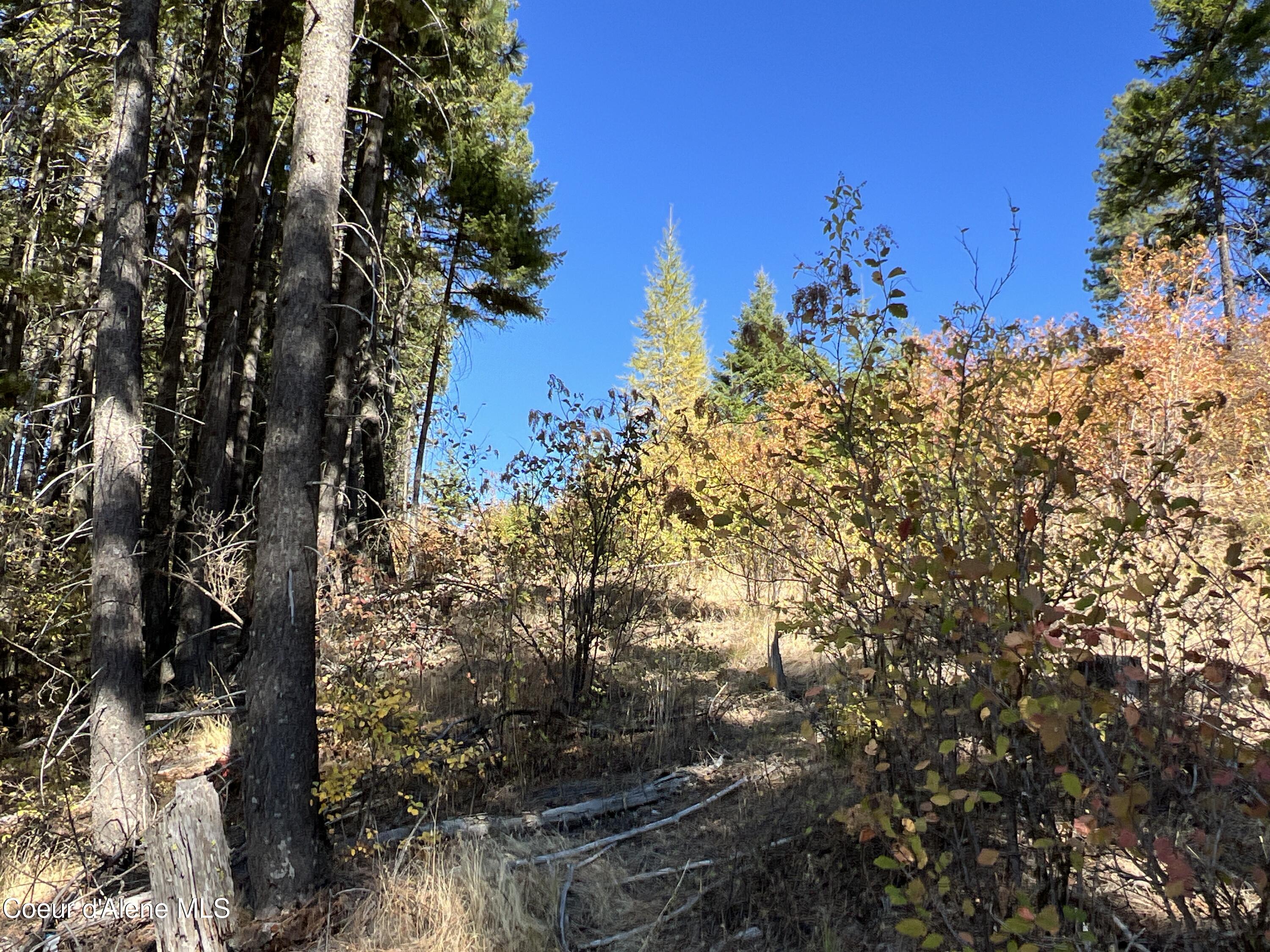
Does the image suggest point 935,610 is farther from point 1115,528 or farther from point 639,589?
point 639,589

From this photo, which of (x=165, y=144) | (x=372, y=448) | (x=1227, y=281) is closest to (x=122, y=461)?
(x=165, y=144)

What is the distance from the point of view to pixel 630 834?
4.36 m

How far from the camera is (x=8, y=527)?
6.42 meters

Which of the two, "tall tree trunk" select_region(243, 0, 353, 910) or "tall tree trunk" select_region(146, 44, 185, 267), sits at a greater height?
"tall tree trunk" select_region(146, 44, 185, 267)

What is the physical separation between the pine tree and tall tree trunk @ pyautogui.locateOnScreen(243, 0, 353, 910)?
28380 millimetres

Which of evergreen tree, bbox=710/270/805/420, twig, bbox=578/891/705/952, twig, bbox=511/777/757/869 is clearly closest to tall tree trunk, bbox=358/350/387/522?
evergreen tree, bbox=710/270/805/420

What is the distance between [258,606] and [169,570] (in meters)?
5.23

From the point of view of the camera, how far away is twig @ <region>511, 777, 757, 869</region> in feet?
13.3

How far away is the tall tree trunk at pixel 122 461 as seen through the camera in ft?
17.4

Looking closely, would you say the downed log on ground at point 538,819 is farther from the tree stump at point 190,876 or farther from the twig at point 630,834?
the tree stump at point 190,876

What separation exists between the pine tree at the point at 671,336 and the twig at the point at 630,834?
93.0ft

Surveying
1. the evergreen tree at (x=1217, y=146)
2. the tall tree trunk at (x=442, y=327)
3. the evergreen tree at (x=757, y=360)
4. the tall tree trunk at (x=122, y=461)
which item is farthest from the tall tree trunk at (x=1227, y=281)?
the tall tree trunk at (x=442, y=327)

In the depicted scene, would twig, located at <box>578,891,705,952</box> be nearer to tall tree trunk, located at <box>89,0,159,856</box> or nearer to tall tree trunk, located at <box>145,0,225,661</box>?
tall tree trunk, located at <box>89,0,159,856</box>

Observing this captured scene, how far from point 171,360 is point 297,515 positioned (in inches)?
216
